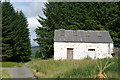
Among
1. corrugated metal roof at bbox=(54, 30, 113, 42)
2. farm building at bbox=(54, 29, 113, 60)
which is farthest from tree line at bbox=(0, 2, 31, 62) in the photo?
farm building at bbox=(54, 29, 113, 60)

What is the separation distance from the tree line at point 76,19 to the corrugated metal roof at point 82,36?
7.99 metres

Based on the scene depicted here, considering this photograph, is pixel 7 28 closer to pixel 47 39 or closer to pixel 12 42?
pixel 12 42

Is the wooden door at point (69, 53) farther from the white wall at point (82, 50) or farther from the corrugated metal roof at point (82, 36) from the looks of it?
the corrugated metal roof at point (82, 36)

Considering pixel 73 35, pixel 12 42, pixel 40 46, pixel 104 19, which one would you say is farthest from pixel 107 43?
pixel 12 42

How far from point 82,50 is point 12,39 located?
714 inches

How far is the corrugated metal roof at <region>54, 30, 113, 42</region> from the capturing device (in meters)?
28.9

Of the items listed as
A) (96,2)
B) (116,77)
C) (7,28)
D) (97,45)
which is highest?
(96,2)

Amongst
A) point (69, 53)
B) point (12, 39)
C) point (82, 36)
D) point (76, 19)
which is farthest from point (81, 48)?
point (12, 39)

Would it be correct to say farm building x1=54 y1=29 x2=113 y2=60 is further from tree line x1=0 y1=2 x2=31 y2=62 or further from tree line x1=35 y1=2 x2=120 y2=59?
tree line x1=0 y1=2 x2=31 y2=62

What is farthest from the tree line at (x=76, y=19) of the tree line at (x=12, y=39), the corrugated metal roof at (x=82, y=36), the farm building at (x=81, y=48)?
the farm building at (x=81, y=48)

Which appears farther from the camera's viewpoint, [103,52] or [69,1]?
[69,1]

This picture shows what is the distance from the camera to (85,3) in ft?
139

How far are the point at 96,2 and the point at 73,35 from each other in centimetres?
1275

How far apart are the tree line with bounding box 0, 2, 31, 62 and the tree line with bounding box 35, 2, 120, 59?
4.20m
